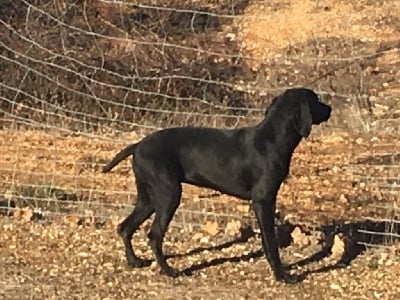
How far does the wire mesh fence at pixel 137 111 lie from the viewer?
8109 millimetres

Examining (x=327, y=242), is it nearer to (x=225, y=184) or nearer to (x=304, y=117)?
(x=225, y=184)

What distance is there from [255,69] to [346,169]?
3806 millimetres

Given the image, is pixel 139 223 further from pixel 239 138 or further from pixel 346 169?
pixel 346 169

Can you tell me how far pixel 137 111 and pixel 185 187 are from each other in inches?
40.7

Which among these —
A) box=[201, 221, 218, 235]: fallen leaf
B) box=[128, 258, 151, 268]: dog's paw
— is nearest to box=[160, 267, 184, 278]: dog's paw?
box=[128, 258, 151, 268]: dog's paw

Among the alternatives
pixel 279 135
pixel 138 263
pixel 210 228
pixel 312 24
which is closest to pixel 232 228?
pixel 210 228

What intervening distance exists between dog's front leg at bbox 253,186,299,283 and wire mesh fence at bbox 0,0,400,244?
3.33ft

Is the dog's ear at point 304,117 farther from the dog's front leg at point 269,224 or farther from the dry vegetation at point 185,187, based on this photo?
the dry vegetation at point 185,187

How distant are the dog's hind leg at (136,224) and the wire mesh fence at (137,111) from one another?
2.62 feet

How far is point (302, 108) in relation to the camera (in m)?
6.44

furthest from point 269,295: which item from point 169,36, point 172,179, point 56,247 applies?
point 169,36

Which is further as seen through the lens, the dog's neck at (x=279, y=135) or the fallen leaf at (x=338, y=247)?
the fallen leaf at (x=338, y=247)

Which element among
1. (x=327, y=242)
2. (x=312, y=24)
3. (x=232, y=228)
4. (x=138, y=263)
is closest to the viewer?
(x=138, y=263)

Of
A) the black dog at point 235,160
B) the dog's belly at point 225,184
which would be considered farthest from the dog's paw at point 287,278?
the dog's belly at point 225,184
